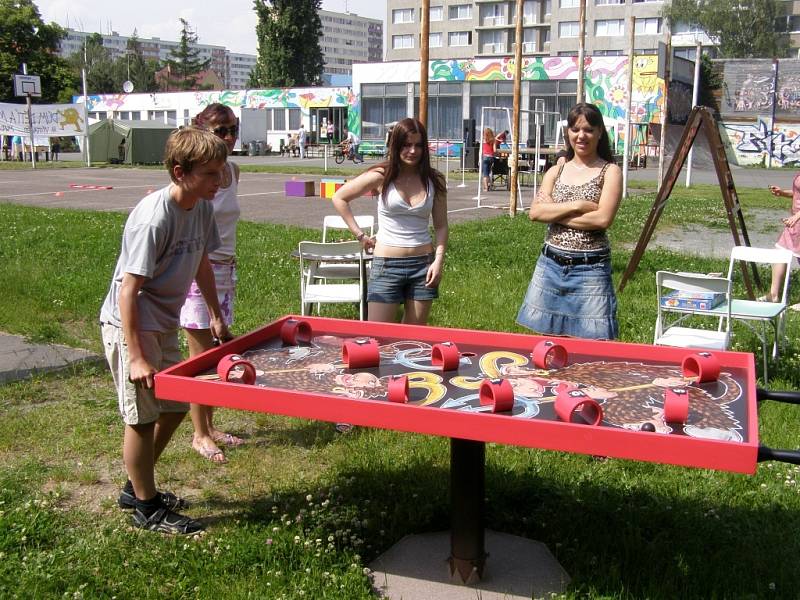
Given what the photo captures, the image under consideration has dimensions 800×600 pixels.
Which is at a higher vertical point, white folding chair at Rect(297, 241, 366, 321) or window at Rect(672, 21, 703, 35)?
window at Rect(672, 21, 703, 35)

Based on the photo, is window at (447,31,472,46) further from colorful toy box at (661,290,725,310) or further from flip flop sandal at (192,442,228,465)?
flip flop sandal at (192,442,228,465)

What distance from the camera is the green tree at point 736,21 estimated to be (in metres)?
73.0

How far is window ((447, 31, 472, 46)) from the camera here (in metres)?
90.0

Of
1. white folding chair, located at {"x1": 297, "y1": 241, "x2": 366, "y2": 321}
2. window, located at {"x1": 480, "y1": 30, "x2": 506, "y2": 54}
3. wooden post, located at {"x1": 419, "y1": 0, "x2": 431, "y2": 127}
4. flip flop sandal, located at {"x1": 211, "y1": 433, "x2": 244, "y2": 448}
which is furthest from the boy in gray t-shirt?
window, located at {"x1": 480, "y1": 30, "x2": 506, "y2": 54}

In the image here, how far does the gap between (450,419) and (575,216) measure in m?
2.48

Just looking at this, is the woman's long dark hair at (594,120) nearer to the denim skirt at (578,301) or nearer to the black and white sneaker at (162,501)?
the denim skirt at (578,301)

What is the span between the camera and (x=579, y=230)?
4969 mm

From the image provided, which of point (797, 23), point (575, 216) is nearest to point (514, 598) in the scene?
point (575, 216)

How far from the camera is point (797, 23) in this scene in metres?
83.0

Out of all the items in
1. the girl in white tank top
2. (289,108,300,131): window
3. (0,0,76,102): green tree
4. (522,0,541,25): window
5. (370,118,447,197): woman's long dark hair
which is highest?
(522,0,541,25): window

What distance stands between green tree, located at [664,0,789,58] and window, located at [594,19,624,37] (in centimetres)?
562

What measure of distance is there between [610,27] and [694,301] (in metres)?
79.1

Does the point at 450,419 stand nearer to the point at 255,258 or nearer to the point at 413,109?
the point at 255,258

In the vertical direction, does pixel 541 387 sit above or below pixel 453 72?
below
